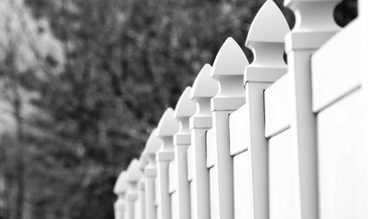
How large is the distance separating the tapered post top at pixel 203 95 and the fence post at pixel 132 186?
3.06 m

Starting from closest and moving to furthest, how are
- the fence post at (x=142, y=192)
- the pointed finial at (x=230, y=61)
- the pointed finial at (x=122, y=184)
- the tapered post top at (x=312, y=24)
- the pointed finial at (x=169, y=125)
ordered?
the tapered post top at (x=312, y=24)
the pointed finial at (x=230, y=61)
the pointed finial at (x=169, y=125)
the fence post at (x=142, y=192)
the pointed finial at (x=122, y=184)

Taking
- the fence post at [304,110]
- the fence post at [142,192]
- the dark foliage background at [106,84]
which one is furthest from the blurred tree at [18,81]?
the fence post at [304,110]

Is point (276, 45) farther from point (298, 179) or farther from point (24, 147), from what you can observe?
point (24, 147)

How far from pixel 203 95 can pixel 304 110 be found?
5.25 ft

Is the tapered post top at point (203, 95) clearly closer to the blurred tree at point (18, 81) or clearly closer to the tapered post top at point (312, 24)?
the tapered post top at point (312, 24)

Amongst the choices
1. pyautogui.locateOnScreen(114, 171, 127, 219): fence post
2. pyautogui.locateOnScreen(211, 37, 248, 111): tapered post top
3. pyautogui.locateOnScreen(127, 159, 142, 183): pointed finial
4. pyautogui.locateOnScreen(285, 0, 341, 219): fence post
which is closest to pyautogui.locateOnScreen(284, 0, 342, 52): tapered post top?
pyautogui.locateOnScreen(285, 0, 341, 219): fence post

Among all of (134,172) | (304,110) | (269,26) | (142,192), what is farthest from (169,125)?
(304,110)

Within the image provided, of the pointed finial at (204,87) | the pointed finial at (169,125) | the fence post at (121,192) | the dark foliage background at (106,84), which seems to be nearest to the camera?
the pointed finial at (204,87)

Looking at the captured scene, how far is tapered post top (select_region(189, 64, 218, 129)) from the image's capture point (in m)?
4.04

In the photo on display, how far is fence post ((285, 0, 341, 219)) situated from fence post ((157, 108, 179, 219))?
9.19ft

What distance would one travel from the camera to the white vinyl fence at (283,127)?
2.17 metres

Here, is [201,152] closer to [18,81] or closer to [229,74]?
[229,74]

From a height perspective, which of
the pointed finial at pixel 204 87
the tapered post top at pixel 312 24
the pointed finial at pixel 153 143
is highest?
the pointed finial at pixel 153 143

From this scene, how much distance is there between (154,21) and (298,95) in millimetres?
13883
